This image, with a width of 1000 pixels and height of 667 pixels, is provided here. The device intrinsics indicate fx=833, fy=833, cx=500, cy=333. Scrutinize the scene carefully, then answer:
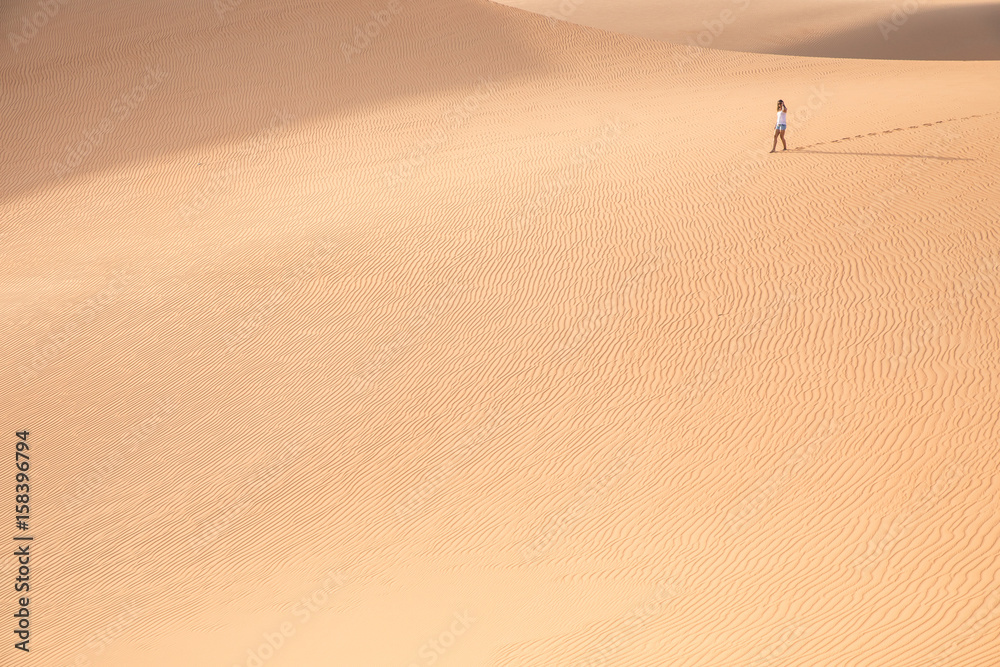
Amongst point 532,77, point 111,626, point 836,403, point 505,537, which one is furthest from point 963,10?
point 111,626

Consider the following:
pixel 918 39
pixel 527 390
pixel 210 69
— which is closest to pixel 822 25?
pixel 918 39

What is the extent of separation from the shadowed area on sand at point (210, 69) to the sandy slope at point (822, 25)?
804 cm

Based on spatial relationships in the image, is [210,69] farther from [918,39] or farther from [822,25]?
[918,39]

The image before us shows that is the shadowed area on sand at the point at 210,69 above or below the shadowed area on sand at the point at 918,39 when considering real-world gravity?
below

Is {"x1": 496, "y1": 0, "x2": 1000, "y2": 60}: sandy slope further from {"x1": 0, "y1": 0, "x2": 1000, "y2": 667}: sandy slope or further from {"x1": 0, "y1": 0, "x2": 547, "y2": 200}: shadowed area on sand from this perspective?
{"x1": 0, "y1": 0, "x2": 1000, "y2": 667}: sandy slope

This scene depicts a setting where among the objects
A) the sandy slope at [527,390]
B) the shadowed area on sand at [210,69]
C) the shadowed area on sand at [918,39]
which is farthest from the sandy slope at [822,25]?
the sandy slope at [527,390]

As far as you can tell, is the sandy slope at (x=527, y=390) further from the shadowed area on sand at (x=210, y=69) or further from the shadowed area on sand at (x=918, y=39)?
the shadowed area on sand at (x=918, y=39)

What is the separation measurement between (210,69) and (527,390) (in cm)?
2001

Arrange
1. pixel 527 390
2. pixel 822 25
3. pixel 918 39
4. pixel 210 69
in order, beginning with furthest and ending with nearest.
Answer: pixel 822 25, pixel 918 39, pixel 210 69, pixel 527 390

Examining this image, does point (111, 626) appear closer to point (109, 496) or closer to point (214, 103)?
point (109, 496)

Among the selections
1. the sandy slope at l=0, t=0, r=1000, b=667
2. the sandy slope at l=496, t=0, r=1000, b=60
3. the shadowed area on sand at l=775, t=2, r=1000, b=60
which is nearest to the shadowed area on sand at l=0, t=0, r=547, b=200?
the sandy slope at l=0, t=0, r=1000, b=667

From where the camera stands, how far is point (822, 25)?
37906 millimetres

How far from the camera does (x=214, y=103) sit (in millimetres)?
25047

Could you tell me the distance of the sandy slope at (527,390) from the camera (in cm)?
802
